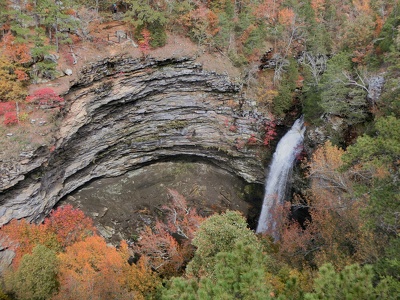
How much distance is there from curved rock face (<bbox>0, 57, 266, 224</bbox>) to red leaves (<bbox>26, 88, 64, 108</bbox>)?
1.04 m

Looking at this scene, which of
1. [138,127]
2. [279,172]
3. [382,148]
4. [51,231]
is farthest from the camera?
[138,127]

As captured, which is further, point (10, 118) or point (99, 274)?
point (10, 118)

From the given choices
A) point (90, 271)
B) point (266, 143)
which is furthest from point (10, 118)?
point (266, 143)

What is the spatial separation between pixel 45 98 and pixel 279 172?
20.1 meters

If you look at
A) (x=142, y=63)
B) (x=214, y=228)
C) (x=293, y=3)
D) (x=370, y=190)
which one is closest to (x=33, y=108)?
(x=142, y=63)

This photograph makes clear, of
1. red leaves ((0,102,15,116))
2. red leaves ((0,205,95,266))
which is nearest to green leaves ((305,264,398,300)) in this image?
red leaves ((0,205,95,266))

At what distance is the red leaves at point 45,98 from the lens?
1978 cm

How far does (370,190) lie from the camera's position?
964 cm

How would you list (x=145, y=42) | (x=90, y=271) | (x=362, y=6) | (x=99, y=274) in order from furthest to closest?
(x=362, y=6) < (x=145, y=42) < (x=90, y=271) < (x=99, y=274)

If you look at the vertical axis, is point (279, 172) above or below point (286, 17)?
below

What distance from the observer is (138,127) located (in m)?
26.3

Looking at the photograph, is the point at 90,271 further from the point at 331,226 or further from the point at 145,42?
the point at 145,42

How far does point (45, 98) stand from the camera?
2002cm

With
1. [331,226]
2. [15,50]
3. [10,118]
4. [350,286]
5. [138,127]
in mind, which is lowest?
[138,127]
